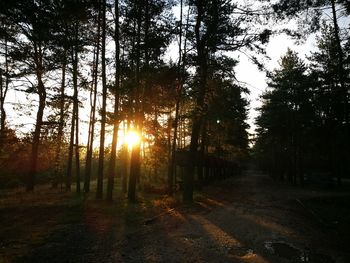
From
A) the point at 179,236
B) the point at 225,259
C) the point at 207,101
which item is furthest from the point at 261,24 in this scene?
the point at 225,259

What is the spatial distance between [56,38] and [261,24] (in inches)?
406

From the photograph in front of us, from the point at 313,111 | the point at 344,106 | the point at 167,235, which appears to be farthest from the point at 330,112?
the point at 167,235

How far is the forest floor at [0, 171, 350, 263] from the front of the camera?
7637 mm

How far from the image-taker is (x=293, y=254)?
7.91 meters

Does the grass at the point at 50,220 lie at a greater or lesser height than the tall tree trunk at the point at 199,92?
lesser

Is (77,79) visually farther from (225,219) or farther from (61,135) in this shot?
(225,219)

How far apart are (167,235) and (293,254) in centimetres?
359

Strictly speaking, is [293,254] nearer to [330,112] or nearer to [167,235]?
[167,235]

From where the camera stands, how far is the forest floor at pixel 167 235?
7637mm

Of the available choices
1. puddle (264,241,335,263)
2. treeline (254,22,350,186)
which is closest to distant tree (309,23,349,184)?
treeline (254,22,350,186)

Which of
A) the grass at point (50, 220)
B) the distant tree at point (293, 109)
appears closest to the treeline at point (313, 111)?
the distant tree at point (293, 109)

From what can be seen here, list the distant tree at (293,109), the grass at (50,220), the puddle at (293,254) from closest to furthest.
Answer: the puddle at (293,254) < the grass at (50,220) < the distant tree at (293,109)

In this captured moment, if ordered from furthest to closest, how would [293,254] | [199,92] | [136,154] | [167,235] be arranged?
[199,92]
[136,154]
[167,235]
[293,254]

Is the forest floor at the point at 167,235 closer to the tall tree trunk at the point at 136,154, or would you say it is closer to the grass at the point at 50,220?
the grass at the point at 50,220
